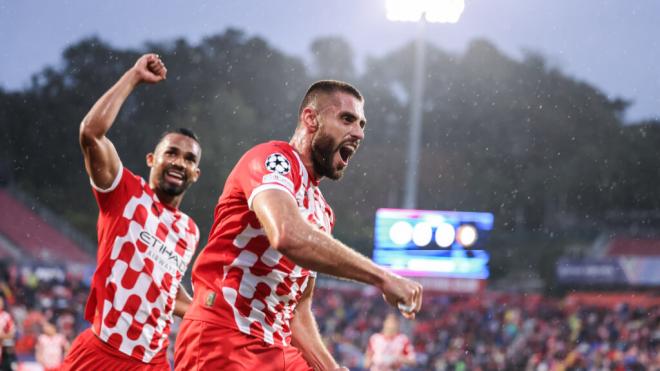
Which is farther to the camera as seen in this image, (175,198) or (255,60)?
(255,60)

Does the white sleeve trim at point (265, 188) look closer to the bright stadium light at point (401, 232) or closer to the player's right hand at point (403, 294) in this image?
the player's right hand at point (403, 294)

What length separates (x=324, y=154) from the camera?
2641 millimetres

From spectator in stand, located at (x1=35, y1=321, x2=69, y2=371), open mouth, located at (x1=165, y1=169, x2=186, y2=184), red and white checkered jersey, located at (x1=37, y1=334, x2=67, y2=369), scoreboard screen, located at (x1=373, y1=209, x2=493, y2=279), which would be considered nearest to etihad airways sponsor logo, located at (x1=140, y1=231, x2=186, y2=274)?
open mouth, located at (x1=165, y1=169, x2=186, y2=184)

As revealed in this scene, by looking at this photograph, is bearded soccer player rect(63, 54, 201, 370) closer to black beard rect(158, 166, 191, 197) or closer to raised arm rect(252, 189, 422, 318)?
black beard rect(158, 166, 191, 197)

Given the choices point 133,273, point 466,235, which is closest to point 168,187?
point 133,273

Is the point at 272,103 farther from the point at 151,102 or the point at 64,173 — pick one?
A: the point at 64,173

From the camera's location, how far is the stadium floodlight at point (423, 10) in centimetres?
1306

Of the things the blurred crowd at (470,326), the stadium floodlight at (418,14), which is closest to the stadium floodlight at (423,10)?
the stadium floodlight at (418,14)

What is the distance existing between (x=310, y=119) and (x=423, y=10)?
35.8 feet

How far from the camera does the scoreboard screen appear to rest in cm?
1520

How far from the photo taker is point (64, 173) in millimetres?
25578

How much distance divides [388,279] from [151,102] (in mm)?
21816

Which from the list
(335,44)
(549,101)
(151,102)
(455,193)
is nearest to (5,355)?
(151,102)

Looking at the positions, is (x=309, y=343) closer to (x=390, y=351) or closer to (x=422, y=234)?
(x=390, y=351)
